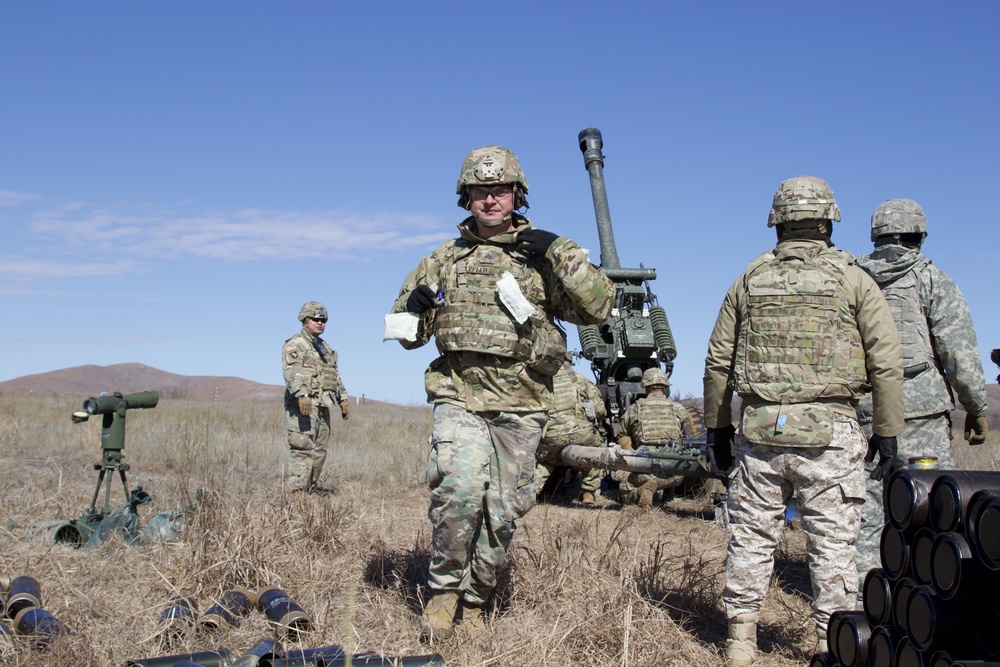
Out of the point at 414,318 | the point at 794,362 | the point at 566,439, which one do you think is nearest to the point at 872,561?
the point at 794,362

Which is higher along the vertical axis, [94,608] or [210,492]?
[210,492]

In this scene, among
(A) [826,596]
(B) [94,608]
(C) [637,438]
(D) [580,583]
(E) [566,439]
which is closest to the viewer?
(A) [826,596]

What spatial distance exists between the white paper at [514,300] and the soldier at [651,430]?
4454 millimetres

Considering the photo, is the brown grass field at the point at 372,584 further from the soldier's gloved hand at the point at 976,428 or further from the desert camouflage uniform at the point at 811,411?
the soldier's gloved hand at the point at 976,428

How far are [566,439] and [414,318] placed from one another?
5012 millimetres

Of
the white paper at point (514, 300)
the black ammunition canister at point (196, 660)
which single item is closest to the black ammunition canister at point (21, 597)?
the black ammunition canister at point (196, 660)

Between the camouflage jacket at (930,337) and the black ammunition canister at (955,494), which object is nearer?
the black ammunition canister at (955,494)

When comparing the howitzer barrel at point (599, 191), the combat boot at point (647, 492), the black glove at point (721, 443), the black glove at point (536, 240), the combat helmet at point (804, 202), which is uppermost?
the howitzer barrel at point (599, 191)

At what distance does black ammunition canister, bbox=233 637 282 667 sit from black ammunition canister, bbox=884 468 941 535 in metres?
2.20

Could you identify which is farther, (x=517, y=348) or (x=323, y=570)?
(x=323, y=570)

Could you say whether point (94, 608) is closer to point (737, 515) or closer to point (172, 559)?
point (172, 559)

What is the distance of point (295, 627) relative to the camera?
397cm

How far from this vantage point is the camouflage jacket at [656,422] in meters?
9.72

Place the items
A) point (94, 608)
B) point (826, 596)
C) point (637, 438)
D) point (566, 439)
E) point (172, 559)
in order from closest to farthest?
point (826, 596) → point (94, 608) → point (172, 559) → point (566, 439) → point (637, 438)
